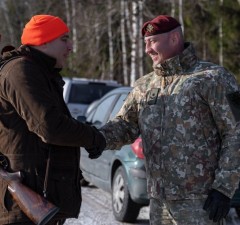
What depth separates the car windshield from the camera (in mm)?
14430

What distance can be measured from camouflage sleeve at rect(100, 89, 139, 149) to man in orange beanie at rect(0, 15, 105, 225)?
516 mm

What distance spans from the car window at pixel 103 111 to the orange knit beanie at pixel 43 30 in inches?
184

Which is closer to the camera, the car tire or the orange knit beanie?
the orange knit beanie

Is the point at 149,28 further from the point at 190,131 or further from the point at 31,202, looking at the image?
the point at 31,202

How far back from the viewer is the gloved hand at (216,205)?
3.58 meters

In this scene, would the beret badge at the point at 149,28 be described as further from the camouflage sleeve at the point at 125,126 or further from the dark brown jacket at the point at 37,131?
the dark brown jacket at the point at 37,131

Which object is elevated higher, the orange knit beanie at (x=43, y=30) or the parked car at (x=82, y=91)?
the orange knit beanie at (x=43, y=30)

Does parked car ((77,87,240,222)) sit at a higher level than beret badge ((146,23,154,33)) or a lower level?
lower

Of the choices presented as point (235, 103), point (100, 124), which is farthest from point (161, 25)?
point (100, 124)

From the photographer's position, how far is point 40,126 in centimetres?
331

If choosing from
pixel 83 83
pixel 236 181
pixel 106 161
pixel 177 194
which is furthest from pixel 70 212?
pixel 83 83

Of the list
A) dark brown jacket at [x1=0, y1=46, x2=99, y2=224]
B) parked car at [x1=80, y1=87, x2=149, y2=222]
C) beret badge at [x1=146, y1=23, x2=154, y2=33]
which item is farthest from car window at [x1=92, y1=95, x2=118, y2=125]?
dark brown jacket at [x1=0, y1=46, x2=99, y2=224]

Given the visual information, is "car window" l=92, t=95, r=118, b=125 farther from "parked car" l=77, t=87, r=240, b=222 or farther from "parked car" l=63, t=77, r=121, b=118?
"parked car" l=63, t=77, r=121, b=118

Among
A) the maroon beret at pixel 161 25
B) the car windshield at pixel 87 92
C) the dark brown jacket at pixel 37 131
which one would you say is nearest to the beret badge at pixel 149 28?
the maroon beret at pixel 161 25
